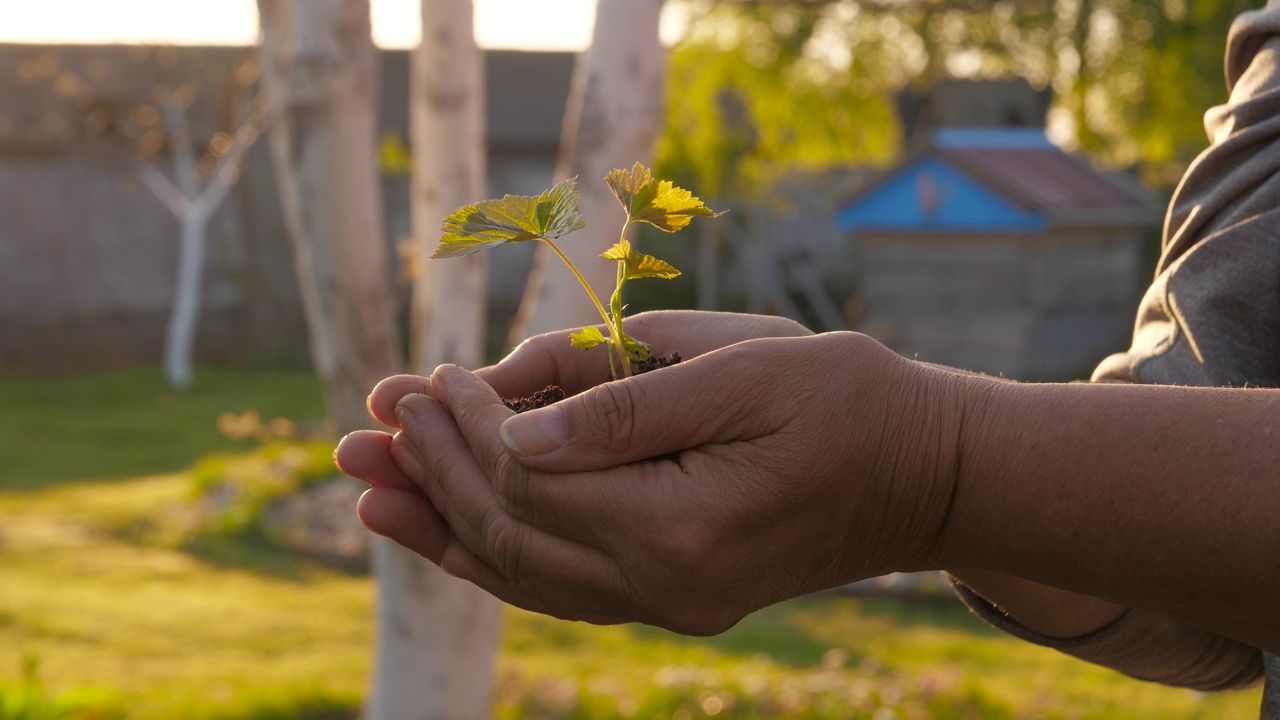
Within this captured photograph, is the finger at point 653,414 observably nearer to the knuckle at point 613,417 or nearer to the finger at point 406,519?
the knuckle at point 613,417

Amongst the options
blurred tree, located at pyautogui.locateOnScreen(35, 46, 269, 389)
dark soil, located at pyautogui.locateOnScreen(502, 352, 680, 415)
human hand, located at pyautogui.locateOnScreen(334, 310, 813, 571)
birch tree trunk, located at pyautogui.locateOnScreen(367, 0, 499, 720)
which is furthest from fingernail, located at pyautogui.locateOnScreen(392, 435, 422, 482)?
blurred tree, located at pyautogui.locateOnScreen(35, 46, 269, 389)

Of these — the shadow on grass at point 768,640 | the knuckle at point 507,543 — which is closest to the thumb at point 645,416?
the knuckle at point 507,543

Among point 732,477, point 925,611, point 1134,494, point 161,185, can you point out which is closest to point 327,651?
point 925,611

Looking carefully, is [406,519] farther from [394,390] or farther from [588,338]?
[588,338]

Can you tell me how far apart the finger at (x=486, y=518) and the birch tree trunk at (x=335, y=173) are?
7.20ft

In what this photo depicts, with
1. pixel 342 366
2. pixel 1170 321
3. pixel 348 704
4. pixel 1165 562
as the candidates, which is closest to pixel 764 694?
pixel 348 704

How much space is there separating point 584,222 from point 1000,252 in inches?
354

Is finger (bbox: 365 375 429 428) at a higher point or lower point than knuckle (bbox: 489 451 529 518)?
higher

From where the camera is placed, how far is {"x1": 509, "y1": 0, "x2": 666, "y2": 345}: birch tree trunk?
3.02 m

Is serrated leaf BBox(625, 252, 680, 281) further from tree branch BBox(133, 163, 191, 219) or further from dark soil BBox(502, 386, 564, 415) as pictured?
tree branch BBox(133, 163, 191, 219)

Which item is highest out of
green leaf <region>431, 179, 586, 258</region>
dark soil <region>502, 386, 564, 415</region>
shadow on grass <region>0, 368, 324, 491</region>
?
green leaf <region>431, 179, 586, 258</region>

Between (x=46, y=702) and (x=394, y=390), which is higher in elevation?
(x=394, y=390)

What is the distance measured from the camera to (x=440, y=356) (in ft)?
11.1

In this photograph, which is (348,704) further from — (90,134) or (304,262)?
(90,134)
